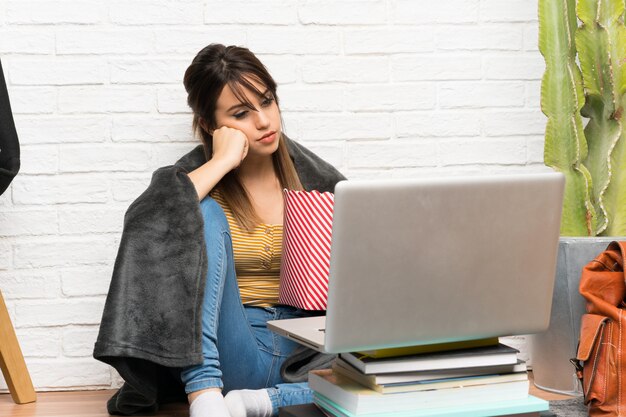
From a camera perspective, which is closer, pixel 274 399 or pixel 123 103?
pixel 274 399

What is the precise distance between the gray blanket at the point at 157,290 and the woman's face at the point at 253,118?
0.72 feet

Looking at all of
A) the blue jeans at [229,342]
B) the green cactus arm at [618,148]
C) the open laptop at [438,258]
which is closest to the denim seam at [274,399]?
the blue jeans at [229,342]

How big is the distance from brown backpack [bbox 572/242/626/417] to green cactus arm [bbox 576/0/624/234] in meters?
0.31

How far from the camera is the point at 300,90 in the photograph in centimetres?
239

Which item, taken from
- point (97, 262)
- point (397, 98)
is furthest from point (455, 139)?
point (97, 262)

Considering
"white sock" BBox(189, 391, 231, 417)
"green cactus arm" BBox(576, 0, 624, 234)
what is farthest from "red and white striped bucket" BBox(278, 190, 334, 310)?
"green cactus arm" BBox(576, 0, 624, 234)

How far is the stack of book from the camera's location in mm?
1351

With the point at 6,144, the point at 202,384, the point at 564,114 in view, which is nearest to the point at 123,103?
the point at 6,144

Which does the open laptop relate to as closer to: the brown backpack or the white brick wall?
the brown backpack

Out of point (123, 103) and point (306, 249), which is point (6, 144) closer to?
point (123, 103)

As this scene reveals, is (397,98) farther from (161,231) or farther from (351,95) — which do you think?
(161,231)

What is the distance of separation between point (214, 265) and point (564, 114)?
42.6 inches

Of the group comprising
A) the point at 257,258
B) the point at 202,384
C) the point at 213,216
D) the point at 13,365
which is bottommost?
the point at 13,365

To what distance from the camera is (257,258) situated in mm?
2068
